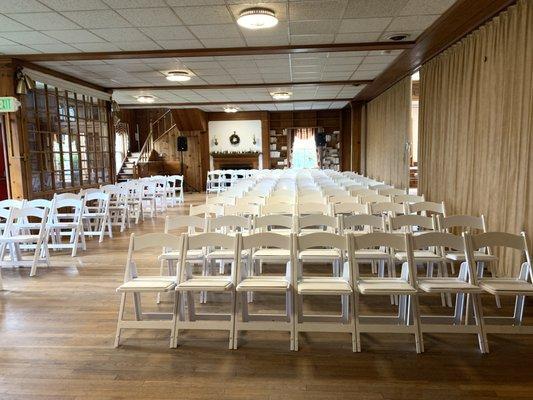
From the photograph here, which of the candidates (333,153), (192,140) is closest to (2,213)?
(192,140)

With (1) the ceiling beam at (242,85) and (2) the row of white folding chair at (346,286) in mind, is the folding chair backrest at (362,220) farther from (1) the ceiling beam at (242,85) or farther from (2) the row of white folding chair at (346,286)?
(1) the ceiling beam at (242,85)

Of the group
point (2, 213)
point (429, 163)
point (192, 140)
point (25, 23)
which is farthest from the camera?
point (192, 140)

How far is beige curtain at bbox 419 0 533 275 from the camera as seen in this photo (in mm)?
4219

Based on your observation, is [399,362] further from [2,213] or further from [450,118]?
[2,213]

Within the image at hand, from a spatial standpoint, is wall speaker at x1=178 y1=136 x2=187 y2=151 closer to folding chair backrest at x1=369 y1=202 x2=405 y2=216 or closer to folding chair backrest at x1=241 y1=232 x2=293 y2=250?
folding chair backrest at x1=369 y1=202 x2=405 y2=216

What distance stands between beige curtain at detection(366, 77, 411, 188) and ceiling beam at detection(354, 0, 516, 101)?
751 mm

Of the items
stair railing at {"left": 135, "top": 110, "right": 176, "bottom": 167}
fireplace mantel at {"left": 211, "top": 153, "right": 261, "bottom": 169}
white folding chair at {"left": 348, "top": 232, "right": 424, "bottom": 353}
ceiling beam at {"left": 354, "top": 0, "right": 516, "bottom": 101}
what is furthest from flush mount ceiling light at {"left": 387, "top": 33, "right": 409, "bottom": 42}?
stair railing at {"left": 135, "top": 110, "right": 176, "bottom": 167}

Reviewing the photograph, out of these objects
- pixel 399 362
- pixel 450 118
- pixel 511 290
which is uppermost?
pixel 450 118

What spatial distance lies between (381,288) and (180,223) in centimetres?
215

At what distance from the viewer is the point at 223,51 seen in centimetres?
678

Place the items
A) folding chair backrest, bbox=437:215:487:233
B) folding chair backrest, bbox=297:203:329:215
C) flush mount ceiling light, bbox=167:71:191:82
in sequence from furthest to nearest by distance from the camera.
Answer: flush mount ceiling light, bbox=167:71:191:82
folding chair backrest, bbox=297:203:329:215
folding chair backrest, bbox=437:215:487:233

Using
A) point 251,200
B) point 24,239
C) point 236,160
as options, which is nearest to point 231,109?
point 236,160

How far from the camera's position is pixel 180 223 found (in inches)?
169

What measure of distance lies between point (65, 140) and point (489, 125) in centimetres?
822
